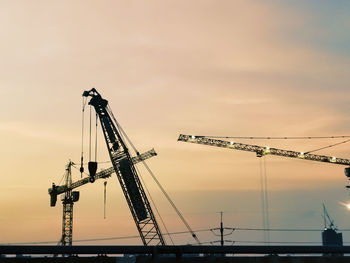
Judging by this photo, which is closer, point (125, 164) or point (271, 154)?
point (125, 164)
